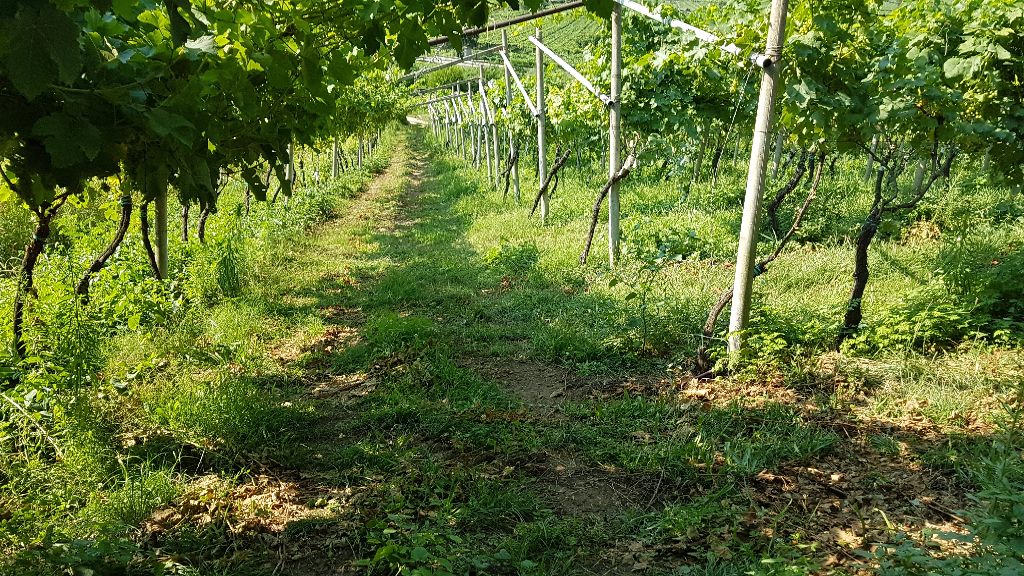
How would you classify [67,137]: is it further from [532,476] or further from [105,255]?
[105,255]

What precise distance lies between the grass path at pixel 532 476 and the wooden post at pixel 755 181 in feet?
1.79

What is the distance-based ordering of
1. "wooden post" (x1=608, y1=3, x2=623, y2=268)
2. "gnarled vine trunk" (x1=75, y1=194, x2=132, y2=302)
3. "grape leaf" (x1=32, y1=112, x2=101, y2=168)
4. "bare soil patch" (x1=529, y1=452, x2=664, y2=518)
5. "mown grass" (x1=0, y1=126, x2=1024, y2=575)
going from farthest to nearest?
1. "wooden post" (x1=608, y1=3, x2=623, y2=268)
2. "gnarled vine trunk" (x1=75, y1=194, x2=132, y2=302)
3. "bare soil patch" (x1=529, y1=452, x2=664, y2=518)
4. "mown grass" (x1=0, y1=126, x2=1024, y2=575)
5. "grape leaf" (x1=32, y1=112, x2=101, y2=168)

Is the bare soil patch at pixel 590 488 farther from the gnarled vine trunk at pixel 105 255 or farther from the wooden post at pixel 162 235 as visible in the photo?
the gnarled vine trunk at pixel 105 255

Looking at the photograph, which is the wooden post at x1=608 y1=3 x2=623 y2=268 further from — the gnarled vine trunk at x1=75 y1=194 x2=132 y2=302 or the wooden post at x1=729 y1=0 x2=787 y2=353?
the gnarled vine trunk at x1=75 y1=194 x2=132 y2=302

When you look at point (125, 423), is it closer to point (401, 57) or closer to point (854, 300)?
point (401, 57)

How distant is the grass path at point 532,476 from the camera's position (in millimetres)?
3000

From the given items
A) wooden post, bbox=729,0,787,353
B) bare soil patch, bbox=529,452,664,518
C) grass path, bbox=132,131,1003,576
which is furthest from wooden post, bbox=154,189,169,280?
wooden post, bbox=729,0,787,353

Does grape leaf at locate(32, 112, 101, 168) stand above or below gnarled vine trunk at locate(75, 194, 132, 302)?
above

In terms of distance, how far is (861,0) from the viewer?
412 centimetres

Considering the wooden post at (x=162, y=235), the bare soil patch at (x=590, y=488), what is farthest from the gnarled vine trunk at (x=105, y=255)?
the bare soil patch at (x=590, y=488)

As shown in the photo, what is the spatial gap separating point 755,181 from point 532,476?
249 centimetres

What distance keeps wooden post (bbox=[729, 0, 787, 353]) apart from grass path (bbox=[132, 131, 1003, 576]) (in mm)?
546

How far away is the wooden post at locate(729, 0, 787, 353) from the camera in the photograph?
407 cm

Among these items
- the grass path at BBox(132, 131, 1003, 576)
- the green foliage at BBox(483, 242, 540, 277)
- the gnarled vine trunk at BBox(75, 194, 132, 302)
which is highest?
the gnarled vine trunk at BBox(75, 194, 132, 302)
